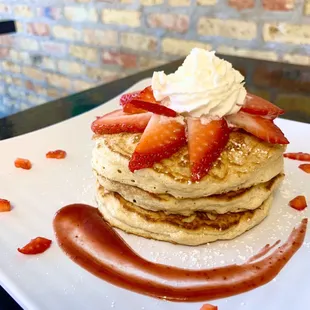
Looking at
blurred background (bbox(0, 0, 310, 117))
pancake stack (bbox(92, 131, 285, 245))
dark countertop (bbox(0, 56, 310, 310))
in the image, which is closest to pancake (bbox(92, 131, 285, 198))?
pancake stack (bbox(92, 131, 285, 245))

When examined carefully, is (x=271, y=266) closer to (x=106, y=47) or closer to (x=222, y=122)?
(x=222, y=122)

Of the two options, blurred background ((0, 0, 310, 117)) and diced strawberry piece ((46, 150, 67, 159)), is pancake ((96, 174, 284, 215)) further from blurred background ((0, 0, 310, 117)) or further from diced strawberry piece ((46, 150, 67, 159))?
blurred background ((0, 0, 310, 117))

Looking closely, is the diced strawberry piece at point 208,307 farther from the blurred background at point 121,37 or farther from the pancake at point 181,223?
the blurred background at point 121,37

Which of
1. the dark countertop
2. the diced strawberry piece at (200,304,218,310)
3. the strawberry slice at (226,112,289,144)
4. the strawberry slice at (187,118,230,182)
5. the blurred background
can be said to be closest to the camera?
the diced strawberry piece at (200,304,218,310)

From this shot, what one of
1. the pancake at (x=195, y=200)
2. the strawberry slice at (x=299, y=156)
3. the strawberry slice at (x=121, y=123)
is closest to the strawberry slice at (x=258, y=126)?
the pancake at (x=195, y=200)

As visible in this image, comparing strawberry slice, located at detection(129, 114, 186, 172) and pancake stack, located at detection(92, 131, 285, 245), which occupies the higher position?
strawberry slice, located at detection(129, 114, 186, 172)

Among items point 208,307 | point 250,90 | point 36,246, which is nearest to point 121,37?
point 250,90
